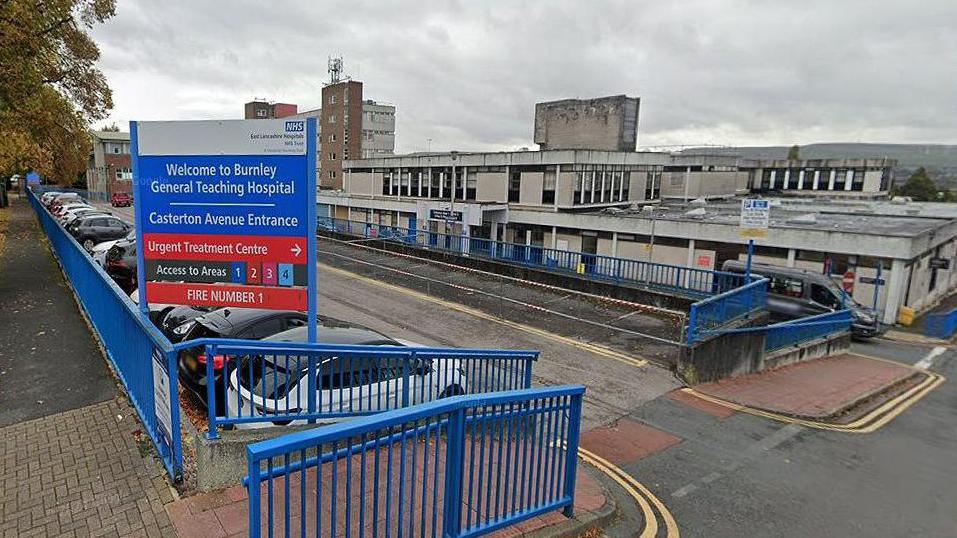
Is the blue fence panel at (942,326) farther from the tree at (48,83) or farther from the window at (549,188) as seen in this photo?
the tree at (48,83)

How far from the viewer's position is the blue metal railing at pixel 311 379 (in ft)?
16.3

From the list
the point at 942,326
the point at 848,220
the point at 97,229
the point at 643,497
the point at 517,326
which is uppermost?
the point at 848,220

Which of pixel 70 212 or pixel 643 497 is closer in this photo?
pixel 643 497

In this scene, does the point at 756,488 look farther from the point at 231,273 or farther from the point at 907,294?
the point at 907,294

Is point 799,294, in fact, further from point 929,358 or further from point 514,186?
point 514,186

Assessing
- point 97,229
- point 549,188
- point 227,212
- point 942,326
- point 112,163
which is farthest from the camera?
point 112,163

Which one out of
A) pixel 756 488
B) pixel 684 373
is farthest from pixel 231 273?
pixel 684 373

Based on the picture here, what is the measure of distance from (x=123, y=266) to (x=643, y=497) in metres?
13.9

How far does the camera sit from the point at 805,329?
54.0 ft

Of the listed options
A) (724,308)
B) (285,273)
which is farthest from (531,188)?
(285,273)

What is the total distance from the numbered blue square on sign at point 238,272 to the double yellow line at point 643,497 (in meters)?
4.86

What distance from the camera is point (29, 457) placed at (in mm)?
5367

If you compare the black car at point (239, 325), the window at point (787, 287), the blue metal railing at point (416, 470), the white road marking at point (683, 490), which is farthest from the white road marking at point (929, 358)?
the black car at point (239, 325)

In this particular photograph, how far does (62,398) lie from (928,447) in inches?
541
